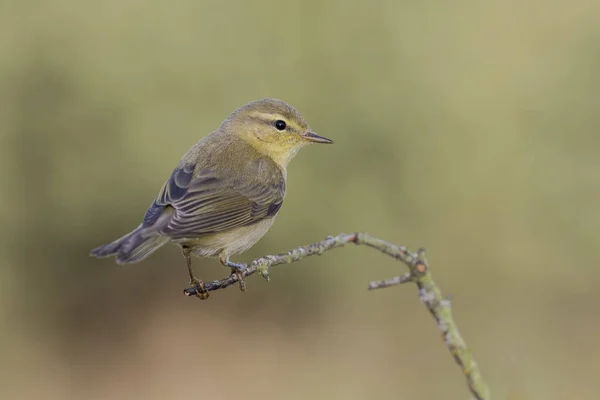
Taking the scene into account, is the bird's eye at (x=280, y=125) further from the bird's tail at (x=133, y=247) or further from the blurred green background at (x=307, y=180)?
the blurred green background at (x=307, y=180)

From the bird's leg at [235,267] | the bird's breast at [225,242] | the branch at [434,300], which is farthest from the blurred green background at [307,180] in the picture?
the branch at [434,300]

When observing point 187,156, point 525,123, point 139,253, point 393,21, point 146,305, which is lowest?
point 139,253

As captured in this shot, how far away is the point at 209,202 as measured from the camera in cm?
418

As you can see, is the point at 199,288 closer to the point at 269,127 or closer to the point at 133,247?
the point at 133,247

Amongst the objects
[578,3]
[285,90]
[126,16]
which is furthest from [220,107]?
[578,3]

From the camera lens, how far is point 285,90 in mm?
10961

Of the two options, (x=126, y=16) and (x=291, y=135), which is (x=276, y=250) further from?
(x=291, y=135)

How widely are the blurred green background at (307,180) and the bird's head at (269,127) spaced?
526 cm

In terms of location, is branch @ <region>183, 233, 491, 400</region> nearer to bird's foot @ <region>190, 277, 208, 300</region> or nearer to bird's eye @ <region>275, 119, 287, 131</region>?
bird's foot @ <region>190, 277, 208, 300</region>

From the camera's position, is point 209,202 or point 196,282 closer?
point 196,282

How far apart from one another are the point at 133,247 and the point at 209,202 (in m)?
0.89

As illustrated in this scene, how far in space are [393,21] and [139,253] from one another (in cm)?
890

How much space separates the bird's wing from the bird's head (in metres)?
0.46

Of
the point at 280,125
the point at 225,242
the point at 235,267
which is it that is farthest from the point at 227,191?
the point at 280,125
